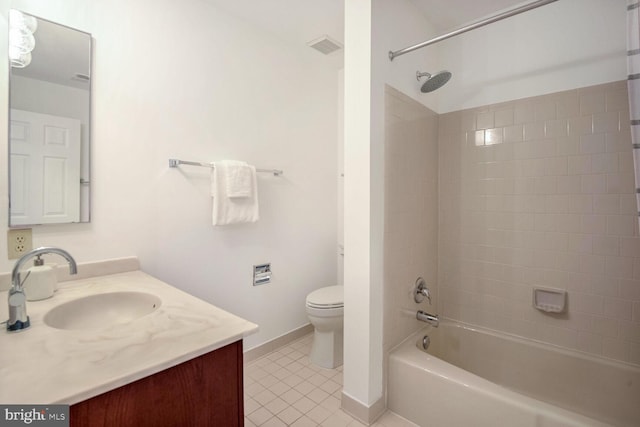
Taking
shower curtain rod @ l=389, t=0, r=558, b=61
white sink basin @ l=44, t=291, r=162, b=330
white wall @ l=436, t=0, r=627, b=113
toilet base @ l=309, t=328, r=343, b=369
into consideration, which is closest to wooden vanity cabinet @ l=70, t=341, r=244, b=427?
white sink basin @ l=44, t=291, r=162, b=330

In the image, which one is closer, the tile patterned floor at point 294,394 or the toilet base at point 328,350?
the tile patterned floor at point 294,394

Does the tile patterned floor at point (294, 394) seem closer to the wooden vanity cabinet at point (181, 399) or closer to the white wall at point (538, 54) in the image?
the wooden vanity cabinet at point (181, 399)

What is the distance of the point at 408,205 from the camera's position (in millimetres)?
1851

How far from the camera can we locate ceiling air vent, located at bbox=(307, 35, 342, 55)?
2.31 m

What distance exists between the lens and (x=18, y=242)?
4.24 feet

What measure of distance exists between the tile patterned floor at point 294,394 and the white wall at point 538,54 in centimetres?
201

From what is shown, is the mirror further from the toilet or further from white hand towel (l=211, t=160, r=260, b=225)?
the toilet

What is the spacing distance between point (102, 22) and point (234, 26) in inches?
31.6

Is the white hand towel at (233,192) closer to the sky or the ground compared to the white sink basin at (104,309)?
closer to the sky

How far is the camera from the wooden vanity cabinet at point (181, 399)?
0.67 metres

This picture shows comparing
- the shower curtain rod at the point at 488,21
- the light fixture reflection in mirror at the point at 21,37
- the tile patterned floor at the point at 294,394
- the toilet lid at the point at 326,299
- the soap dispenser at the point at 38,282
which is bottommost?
the tile patterned floor at the point at 294,394

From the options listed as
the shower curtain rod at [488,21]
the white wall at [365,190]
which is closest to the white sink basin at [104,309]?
the white wall at [365,190]

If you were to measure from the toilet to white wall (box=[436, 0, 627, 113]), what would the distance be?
1.58m

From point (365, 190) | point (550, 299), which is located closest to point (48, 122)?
point (365, 190)
